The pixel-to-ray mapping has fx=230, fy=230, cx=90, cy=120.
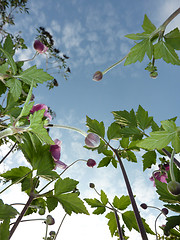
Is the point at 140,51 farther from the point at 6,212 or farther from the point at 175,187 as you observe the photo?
the point at 6,212

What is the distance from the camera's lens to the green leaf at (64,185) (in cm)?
65

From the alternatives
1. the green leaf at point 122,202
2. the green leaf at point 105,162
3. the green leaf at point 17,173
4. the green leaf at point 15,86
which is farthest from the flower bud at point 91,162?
the green leaf at point 15,86

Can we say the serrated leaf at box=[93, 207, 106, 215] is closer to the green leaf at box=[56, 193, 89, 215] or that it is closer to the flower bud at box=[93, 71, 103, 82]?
the green leaf at box=[56, 193, 89, 215]

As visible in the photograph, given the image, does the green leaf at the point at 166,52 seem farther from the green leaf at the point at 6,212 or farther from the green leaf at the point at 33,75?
the green leaf at the point at 6,212

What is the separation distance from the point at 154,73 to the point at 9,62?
550 millimetres

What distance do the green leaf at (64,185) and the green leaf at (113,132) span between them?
0.31 metres

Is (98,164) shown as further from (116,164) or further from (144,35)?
(144,35)

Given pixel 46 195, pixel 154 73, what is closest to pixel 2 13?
pixel 154 73

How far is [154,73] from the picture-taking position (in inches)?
34.8

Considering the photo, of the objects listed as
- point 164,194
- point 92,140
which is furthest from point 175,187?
point 92,140

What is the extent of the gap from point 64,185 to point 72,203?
0.18ft

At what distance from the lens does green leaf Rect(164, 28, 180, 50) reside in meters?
0.57

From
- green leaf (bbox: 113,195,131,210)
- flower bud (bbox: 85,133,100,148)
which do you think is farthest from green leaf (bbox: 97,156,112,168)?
flower bud (bbox: 85,133,100,148)

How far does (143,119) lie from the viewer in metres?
0.85
